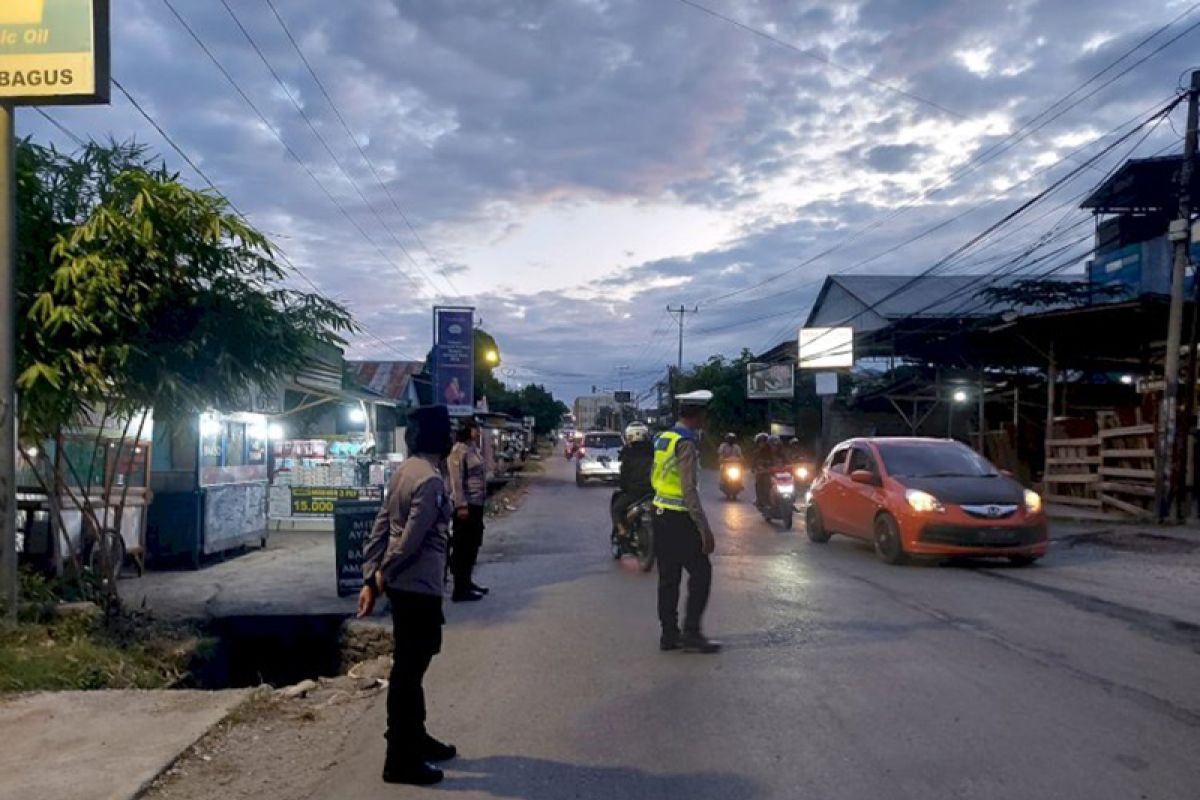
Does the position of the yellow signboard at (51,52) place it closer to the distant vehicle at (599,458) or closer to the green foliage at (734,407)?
the distant vehicle at (599,458)

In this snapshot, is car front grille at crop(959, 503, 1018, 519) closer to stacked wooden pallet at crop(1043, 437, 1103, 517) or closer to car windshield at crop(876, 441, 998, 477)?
car windshield at crop(876, 441, 998, 477)

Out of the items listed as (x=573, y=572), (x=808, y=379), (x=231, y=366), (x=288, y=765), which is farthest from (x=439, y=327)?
(x=808, y=379)

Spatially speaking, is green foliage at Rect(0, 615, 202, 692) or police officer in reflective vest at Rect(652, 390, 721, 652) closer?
green foliage at Rect(0, 615, 202, 692)

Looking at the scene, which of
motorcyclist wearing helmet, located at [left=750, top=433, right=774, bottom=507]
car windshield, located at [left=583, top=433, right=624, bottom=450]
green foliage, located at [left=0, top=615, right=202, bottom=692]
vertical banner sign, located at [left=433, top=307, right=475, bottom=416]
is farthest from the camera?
car windshield, located at [left=583, top=433, right=624, bottom=450]

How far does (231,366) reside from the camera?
9.42 meters

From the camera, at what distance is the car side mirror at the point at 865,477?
557 inches

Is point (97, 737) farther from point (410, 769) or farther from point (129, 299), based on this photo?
point (129, 299)

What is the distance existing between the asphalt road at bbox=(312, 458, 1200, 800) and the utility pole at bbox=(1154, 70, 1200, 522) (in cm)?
856

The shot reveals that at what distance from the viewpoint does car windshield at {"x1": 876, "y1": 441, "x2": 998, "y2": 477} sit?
1402cm

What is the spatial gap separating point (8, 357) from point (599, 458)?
29.3m

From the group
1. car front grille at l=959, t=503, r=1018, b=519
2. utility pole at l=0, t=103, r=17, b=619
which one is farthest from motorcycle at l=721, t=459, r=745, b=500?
utility pole at l=0, t=103, r=17, b=619

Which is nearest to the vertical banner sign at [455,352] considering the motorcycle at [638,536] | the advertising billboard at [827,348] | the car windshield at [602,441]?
the car windshield at [602,441]

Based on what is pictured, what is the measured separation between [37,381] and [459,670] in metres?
3.95

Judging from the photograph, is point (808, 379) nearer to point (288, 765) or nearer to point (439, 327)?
point (439, 327)
